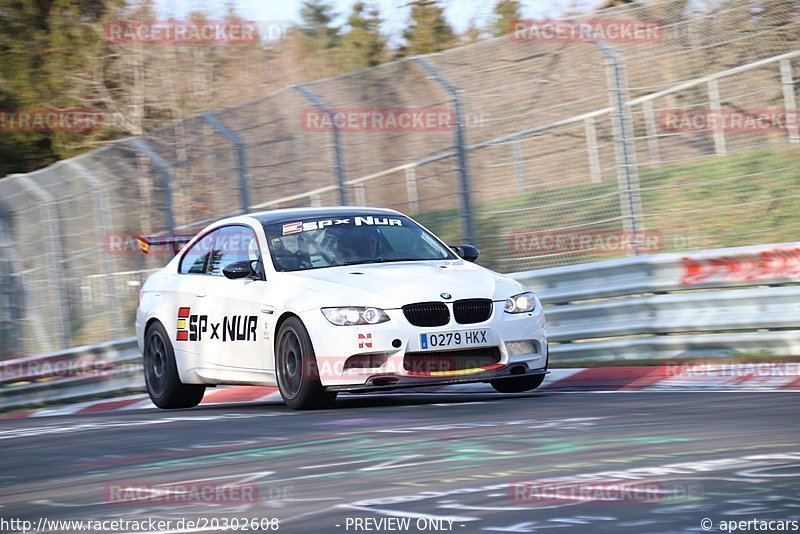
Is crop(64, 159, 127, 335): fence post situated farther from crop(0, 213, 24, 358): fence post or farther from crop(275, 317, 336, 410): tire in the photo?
crop(275, 317, 336, 410): tire

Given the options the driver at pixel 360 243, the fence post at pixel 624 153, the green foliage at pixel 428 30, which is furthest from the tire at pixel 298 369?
the green foliage at pixel 428 30

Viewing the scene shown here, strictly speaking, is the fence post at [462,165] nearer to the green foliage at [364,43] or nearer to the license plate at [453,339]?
the license plate at [453,339]

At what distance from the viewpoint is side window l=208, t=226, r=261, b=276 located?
34.6ft

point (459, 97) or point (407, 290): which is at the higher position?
point (459, 97)

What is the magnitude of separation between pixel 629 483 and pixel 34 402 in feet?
39.5

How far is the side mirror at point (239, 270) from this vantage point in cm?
1012

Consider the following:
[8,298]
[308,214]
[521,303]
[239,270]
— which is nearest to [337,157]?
[308,214]

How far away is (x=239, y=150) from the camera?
14.9 m

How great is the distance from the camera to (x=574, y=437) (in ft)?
21.7

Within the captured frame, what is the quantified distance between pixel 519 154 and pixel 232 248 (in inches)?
163

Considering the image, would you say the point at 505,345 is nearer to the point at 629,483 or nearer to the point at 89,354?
the point at 629,483

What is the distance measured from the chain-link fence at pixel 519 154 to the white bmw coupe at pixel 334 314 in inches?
99.1

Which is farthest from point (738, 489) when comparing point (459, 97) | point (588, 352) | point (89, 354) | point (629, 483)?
point (89, 354)

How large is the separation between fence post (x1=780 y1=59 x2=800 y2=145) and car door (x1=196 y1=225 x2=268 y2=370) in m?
5.87
